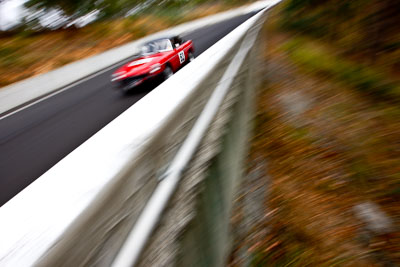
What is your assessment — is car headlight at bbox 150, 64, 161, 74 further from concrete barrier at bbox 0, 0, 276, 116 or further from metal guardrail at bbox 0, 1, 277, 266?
concrete barrier at bbox 0, 0, 276, 116

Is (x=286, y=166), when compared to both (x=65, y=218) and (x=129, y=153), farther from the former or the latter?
(x=65, y=218)

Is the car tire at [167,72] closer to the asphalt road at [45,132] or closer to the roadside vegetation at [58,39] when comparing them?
the asphalt road at [45,132]

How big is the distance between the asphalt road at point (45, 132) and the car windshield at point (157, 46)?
1458 mm

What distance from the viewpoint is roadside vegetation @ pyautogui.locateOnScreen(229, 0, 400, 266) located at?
224 centimetres

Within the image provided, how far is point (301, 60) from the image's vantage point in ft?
22.5

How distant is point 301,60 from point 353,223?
17.6 feet

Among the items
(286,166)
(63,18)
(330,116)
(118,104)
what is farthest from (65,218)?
(63,18)

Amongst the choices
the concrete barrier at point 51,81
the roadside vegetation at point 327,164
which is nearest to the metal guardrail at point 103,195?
the roadside vegetation at point 327,164

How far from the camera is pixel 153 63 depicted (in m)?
6.36

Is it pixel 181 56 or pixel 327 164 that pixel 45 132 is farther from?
pixel 327 164

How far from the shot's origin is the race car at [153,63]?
20.5 ft

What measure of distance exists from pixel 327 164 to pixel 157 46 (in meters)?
5.77

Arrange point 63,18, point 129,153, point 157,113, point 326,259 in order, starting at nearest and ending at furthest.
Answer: point 129,153 → point 157,113 → point 326,259 → point 63,18

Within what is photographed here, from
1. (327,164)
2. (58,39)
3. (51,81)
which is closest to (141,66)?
(327,164)
